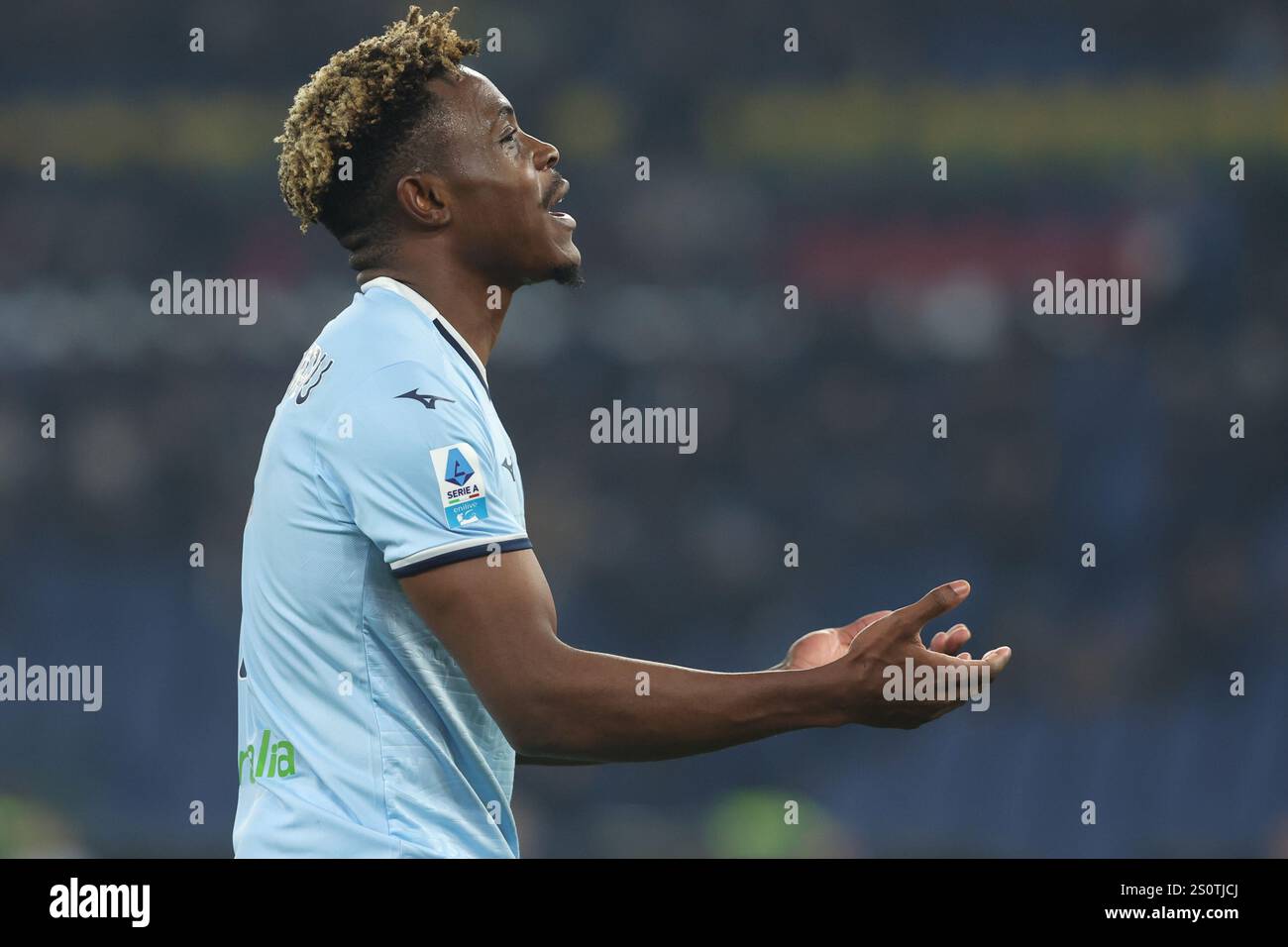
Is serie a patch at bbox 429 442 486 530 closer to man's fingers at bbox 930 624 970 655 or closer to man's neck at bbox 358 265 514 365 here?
man's neck at bbox 358 265 514 365

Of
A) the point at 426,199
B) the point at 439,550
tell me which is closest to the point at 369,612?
the point at 439,550

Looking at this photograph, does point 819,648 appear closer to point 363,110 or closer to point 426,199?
point 426,199

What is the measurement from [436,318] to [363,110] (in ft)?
1.59

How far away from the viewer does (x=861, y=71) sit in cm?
1030

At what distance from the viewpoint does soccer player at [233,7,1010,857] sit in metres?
2.41

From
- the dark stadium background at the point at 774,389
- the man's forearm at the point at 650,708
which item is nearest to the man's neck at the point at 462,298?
the man's forearm at the point at 650,708

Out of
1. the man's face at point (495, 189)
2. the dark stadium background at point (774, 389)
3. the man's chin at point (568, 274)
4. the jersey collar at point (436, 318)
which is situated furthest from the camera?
the dark stadium background at point (774, 389)

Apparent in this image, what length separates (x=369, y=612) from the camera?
8.29 feet

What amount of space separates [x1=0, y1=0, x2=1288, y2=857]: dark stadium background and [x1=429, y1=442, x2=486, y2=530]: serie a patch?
5701 mm

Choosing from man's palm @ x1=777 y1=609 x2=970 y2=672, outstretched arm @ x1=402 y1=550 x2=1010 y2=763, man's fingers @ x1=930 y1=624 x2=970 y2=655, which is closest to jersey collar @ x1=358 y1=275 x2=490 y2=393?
outstretched arm @ x1=402 y1=550 x2=1010 y2=763

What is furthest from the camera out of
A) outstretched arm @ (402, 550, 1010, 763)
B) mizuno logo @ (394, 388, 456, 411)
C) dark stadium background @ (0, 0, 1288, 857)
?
dark stadium background @ (0, 0, 1288, 857)

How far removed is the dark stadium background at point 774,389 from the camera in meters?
8.48

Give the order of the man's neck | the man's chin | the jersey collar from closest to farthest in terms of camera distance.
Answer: the jersey collar, the man's neck, the man's chin

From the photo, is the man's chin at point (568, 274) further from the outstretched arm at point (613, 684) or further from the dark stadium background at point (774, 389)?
the dark stadium background at point (774, 389)
